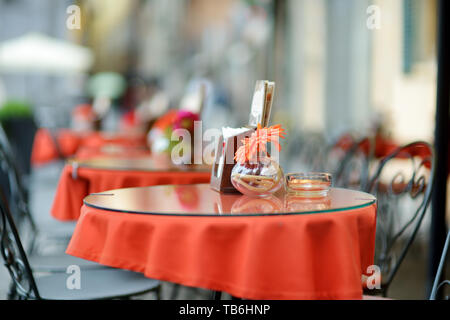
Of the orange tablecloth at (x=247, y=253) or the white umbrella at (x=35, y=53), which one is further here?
the white umbrella at (x=35, y=53)

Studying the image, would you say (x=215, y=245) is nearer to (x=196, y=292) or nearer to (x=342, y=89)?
(x=196, y=292)

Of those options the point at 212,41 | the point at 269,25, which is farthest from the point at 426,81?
the point at 212,41

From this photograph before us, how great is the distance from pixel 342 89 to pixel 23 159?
4.03m

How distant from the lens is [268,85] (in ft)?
5.82

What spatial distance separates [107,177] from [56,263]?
0.53 meters

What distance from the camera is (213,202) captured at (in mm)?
1592

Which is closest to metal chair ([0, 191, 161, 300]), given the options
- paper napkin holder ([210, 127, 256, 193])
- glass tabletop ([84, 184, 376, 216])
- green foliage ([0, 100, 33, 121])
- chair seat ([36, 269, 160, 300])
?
chair seat ([36, 269, 160, 300])

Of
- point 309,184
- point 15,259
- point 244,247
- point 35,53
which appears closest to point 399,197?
point 309,184

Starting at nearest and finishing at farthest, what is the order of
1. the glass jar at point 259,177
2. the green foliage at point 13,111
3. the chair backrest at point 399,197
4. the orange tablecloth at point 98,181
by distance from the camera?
1. the glass jar at point 259,177
2. the chair backrest at point 399,197
3. the orange tablecloth at point 98,181
4. the green foliage at point 13,111

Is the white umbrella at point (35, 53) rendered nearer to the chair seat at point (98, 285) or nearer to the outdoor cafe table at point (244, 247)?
the chair seat at point (98, 285)

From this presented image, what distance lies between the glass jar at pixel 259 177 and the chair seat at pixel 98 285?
0.48 meters

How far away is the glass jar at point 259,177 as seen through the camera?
1.66 metres

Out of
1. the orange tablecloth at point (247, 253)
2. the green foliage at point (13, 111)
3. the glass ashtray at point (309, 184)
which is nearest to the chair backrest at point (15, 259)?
the orange tablecloth at point (247, 253)

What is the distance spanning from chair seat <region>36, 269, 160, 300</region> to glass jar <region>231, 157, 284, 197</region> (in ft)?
1.58
